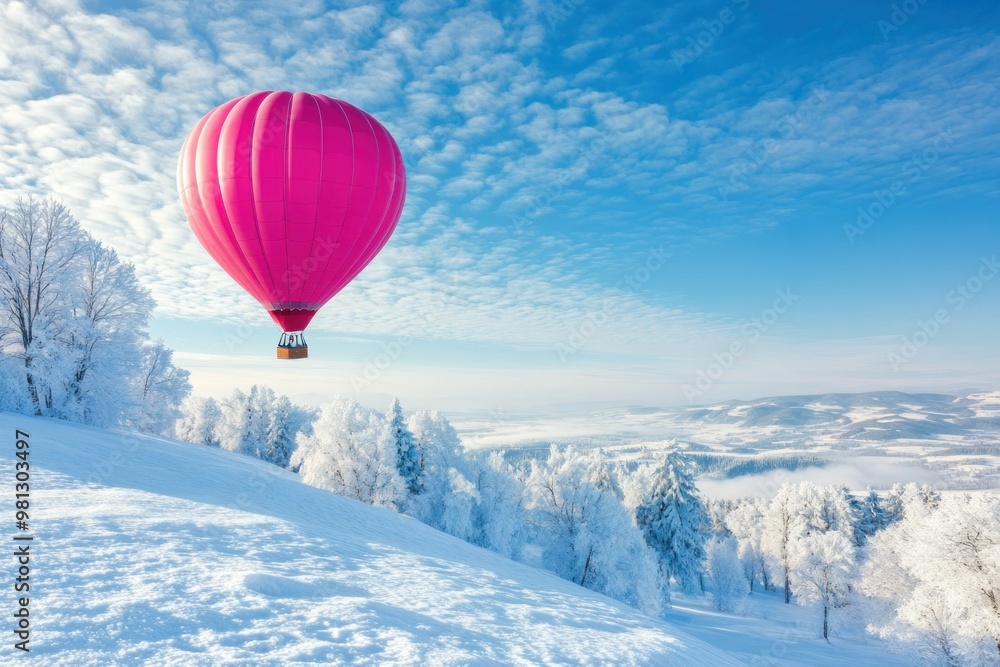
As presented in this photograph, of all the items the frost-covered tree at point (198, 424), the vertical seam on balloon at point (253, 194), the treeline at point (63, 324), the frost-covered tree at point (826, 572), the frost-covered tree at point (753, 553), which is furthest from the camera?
the frost-covered tree at point (753, 553)

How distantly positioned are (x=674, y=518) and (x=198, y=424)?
186 ft

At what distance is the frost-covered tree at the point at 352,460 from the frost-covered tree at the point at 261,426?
2547 centimetres

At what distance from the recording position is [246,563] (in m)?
8.77

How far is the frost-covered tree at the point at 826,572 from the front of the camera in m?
35.0

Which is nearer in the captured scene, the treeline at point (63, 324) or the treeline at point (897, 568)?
the treeline at point (897, 568)

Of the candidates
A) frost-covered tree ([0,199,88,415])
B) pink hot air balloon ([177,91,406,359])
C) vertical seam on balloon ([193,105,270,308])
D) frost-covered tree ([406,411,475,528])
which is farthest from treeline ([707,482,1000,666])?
frost-covered tree ([0,199,88,415])

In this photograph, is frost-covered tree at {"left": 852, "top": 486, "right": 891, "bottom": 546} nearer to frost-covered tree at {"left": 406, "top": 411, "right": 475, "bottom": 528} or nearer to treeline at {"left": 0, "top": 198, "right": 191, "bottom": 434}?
frost-covered tree at {"left": 406, "top": 411, "right": 475, "bottom": 528}

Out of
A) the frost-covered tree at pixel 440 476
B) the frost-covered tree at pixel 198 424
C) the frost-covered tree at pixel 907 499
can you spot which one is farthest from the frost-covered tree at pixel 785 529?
the frost-covered tree at pixel 198 424

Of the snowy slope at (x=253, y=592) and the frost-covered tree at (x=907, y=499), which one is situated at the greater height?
the snowy slope at (x=253, y=592)

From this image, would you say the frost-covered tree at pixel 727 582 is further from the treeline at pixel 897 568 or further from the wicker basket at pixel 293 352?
the wicker basket at pixel 293 352

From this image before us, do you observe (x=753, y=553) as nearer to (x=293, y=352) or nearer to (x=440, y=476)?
(x=440, y=476)

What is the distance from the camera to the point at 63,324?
23.5 meters

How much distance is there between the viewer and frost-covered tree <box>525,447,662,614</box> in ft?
94.3

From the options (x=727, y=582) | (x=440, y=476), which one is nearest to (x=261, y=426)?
(x=440, y=476)
